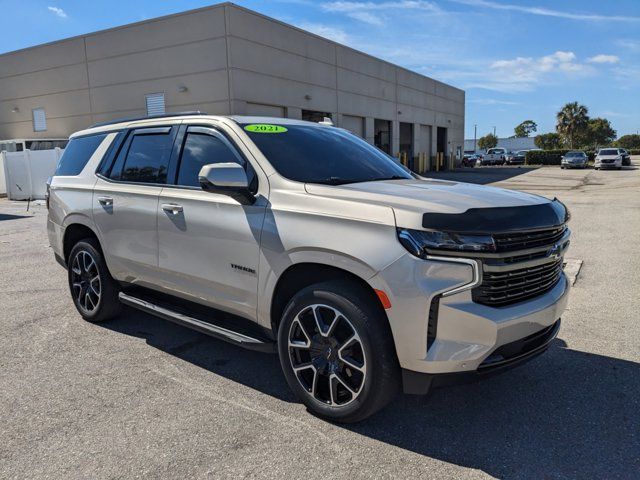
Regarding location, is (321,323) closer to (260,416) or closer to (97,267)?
(260,416)

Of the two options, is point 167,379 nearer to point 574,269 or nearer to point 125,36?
point 574,269

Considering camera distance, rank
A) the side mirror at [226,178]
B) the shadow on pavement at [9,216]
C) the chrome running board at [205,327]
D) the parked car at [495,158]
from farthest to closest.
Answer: the parked car at [495,158], the shadow on pavement at [9,216], the chrome running board at [205,327], the side mirror at [226,178]

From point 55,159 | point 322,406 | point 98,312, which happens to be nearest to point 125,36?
point 55,159

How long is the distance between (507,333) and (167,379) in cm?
249

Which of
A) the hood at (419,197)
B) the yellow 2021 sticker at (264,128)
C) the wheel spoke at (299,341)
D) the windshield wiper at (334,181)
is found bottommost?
the wheel spoke at (299,341)

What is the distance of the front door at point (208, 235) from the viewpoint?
3520 millimetres

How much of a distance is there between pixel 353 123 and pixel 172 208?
92.7 ft

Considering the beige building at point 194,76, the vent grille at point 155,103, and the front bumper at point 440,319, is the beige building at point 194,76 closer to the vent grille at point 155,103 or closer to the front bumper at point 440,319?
the vent grille at point 155,103

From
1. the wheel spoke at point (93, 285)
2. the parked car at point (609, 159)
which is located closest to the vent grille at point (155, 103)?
the wheel spoke at point (93, 285)

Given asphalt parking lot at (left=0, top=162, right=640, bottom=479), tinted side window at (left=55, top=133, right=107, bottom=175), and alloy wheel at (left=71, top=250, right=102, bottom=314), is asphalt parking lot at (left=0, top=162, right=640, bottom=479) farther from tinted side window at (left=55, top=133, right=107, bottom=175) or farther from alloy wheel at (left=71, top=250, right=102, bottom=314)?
tinted side window at (left=55, top=133, right=107, bottom=175)

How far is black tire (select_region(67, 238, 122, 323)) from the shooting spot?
4.93 meters

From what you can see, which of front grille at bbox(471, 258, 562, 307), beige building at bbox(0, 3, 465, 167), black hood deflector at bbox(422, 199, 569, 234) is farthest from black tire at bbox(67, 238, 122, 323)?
beige building at bbox(0, 3, 465, 167)

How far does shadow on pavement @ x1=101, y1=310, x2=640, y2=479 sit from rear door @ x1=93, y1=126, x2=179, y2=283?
0.90 metres

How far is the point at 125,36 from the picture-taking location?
949 inches
